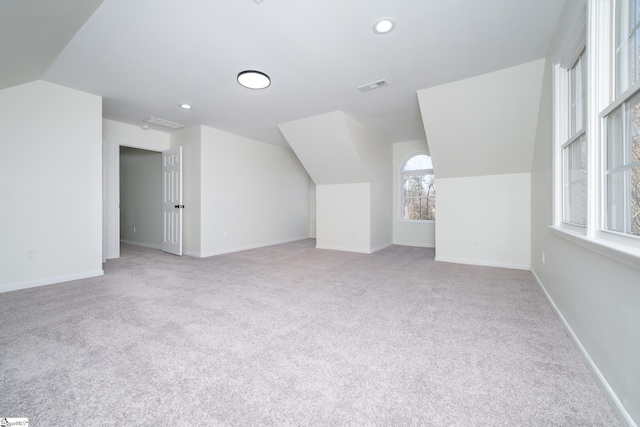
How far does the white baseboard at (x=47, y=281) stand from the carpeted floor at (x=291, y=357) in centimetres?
15

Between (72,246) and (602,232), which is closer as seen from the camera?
(602,232)

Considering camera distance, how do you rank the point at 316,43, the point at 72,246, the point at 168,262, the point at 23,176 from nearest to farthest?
1. the point at 316,43
2. the point at 23,176
3. the point at 72,246
4. the point at 168,262

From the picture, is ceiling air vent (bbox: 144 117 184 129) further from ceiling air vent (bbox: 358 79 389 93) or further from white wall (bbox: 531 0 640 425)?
white wall (bbox: 531 0 640 425)

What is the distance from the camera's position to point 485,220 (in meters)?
4.15

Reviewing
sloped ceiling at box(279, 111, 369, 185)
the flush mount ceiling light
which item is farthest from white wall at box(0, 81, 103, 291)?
sloped ceiling at box(279, 111, 369, 185)

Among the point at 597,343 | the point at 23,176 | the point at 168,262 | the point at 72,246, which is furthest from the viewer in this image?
the point at 168,262

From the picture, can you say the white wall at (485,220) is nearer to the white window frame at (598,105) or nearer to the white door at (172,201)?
the white window frame at (598,105)

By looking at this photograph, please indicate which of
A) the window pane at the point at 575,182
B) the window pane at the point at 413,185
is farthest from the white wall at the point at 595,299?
the window pane at the point at 413,185

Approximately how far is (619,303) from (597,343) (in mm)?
391

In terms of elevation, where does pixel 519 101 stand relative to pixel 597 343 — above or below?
above

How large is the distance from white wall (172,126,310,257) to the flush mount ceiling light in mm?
2134

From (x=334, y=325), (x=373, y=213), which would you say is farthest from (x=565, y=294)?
(x=373, y=213)

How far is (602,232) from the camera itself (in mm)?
1462

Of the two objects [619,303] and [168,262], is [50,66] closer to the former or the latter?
[168,262]
